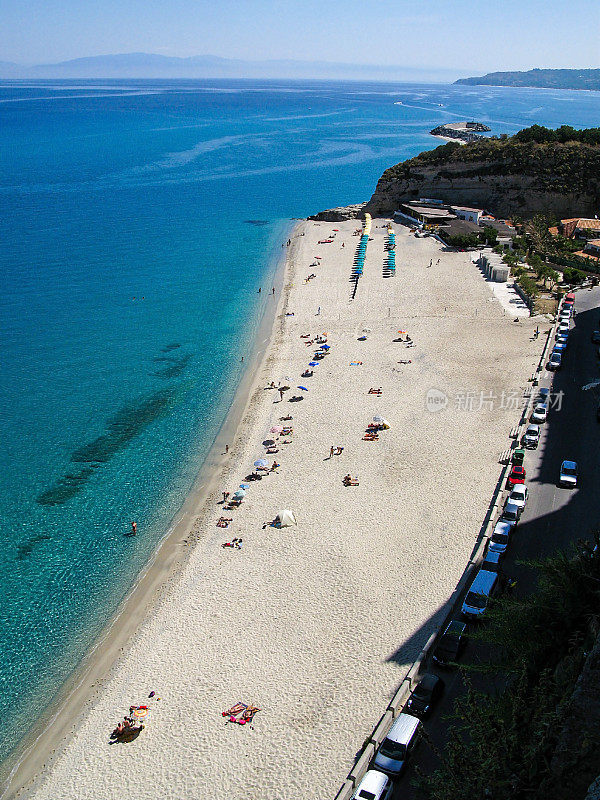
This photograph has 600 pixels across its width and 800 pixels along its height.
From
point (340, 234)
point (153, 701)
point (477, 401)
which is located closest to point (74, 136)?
point (340, 234)

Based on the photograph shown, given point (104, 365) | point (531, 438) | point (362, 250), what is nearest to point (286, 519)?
point (531, 438)

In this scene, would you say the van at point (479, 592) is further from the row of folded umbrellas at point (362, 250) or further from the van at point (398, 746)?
the row of folded umbrellas at point (362, 250)

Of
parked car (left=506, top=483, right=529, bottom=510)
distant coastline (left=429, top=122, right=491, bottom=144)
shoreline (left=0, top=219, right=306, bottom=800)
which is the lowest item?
shoreline (left=0, top=219, right=306, bottom=800)

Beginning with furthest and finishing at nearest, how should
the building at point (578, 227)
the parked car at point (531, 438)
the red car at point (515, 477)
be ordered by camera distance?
the building at point (578, 227)
the parked car at point (531, 438)
the red car at point (515, 477)

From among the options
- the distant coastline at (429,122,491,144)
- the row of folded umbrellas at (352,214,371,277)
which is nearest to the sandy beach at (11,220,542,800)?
the row of folded umbrellas at (352,214,371,277)

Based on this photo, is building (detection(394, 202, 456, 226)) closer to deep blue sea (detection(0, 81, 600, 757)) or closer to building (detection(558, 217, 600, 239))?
building (detection(558, 217, 600, 239))

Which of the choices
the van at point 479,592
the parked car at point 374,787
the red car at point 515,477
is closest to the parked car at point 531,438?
the red car at point 515,477
